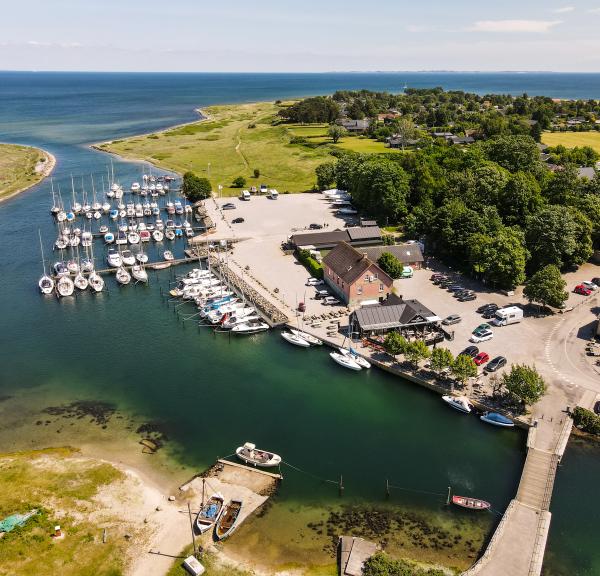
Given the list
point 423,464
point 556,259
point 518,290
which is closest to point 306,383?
point 423,464

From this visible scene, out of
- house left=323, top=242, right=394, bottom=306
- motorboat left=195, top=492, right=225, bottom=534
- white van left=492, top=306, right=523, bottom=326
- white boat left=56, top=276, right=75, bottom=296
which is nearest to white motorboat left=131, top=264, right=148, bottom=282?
white boat left=56, top=276, right=75, bottom=296

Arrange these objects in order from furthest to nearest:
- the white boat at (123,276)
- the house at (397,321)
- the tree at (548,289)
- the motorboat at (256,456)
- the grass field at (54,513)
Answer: the white boat at (123,276), the tree at (548,289), the house at (397,321), the motorboat at (256,456), the grass field at (54,513)

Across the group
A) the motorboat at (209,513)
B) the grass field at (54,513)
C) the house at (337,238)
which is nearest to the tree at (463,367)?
the motorboat at (209,513)

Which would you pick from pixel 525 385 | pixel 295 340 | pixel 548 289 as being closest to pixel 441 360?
pixel 525 385

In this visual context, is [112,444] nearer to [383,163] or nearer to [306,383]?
[306,383]

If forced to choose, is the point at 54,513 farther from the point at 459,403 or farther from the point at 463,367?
the point at 463,367

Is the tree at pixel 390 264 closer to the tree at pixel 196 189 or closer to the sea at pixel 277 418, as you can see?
the sea at pixel 277 418

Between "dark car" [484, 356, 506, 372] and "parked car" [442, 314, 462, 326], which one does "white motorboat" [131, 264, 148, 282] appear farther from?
"dark car" [484, 356, 506, 372]
